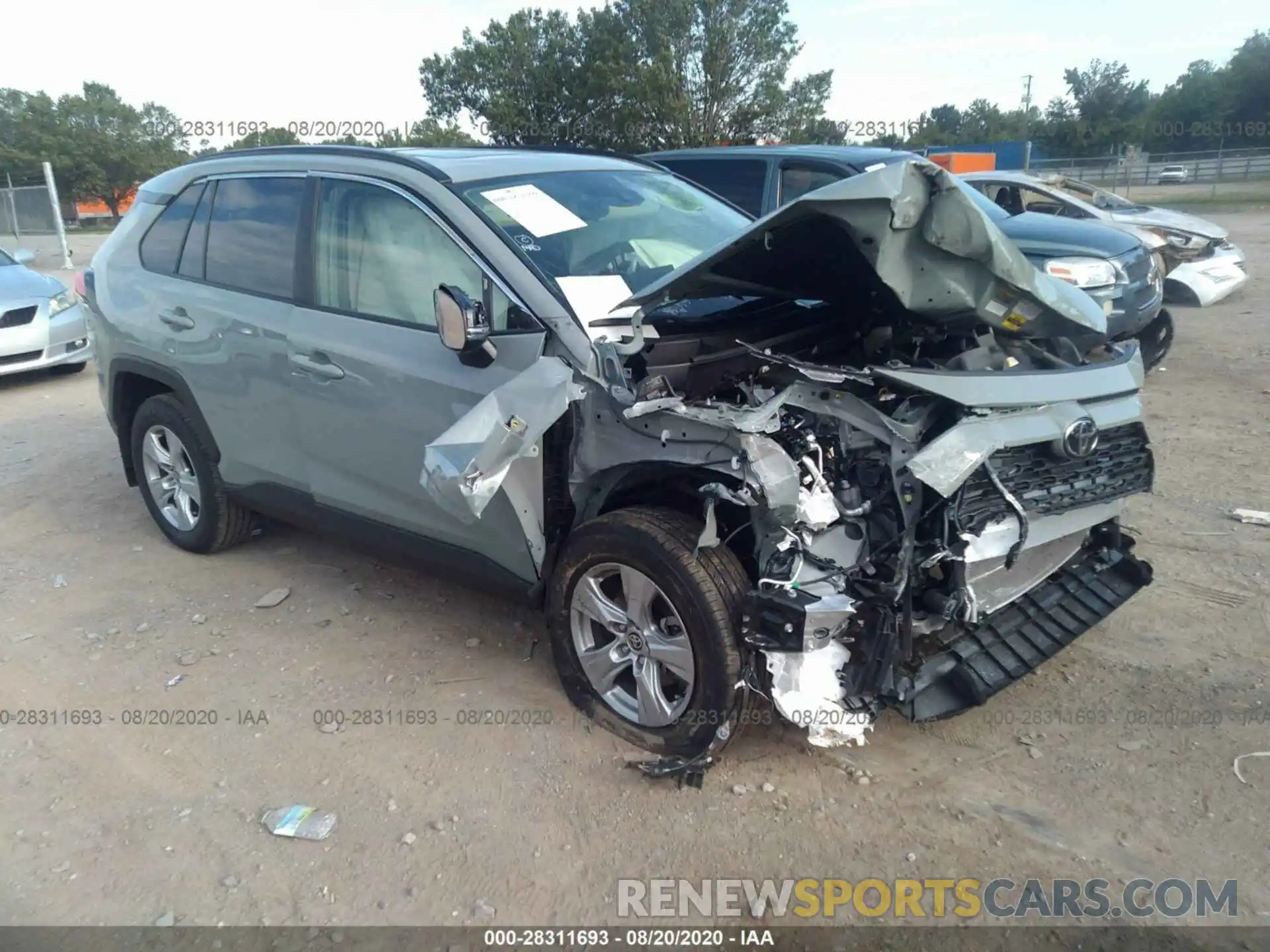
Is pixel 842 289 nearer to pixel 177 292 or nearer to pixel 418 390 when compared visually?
pixel 418 390

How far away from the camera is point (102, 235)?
104 feet

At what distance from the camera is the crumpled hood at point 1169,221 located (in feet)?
31.2

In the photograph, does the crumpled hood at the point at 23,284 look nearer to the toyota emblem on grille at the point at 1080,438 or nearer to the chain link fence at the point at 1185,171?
the toyota emblem on grille at the point at 1080,438

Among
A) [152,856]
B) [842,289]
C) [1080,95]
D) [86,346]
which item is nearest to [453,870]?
[152,856]

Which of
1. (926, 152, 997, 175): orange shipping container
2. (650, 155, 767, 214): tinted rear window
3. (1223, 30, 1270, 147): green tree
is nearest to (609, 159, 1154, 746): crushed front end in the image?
(650, 155, 767, 214): tinted rear window

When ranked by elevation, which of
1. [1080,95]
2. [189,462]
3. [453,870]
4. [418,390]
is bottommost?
[453,870]

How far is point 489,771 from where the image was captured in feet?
10.4

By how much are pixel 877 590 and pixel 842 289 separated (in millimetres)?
1218

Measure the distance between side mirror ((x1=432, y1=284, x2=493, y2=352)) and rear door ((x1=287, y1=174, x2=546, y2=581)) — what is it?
0.32ft

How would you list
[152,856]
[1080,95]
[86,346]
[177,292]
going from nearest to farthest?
[152,856], [177,292], [86,346], [1080,95]

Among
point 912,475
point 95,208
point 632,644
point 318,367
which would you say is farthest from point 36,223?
point 95,208

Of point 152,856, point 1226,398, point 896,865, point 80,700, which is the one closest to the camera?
point 896,865

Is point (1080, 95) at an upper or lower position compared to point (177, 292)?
upper

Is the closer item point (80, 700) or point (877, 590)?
point (877, 590)
